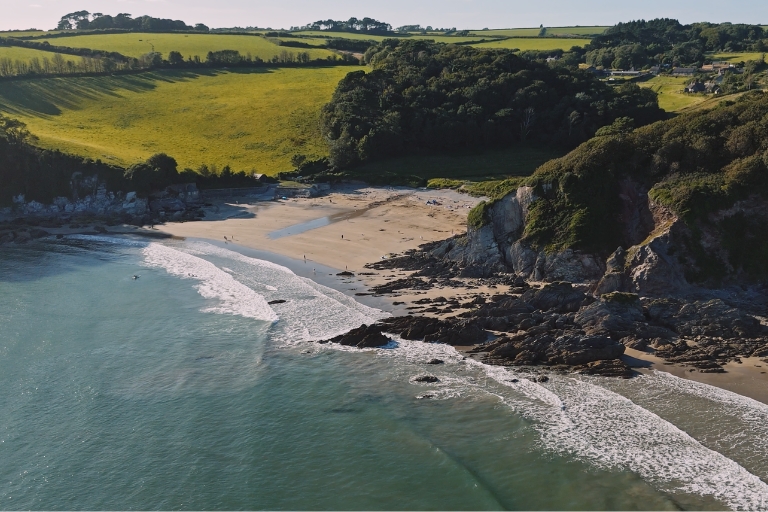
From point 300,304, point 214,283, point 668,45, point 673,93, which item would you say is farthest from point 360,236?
point 668,45

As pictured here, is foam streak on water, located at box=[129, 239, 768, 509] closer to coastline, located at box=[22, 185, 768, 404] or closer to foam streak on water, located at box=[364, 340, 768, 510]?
foam streak on water, located at box=[364, 340, 768, 510]

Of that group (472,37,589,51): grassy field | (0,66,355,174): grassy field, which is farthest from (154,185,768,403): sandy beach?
(472,37,589,51): grassy field

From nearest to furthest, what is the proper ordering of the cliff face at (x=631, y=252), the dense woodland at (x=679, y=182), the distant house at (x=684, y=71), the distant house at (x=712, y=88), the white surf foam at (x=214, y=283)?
1. the cliff face at (x=631, y=252)
2. the dense woodland at (x=679, y=182)
3. the white surf foam at (x=214, y=283)
4. the distant house at (x=712, y=88)
5. the distant house at (x=684, y=71)

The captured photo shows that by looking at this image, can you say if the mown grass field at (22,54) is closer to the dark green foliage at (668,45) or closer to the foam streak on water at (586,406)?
the foam streak on water at (586,406)

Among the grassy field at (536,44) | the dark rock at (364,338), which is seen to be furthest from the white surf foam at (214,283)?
the grassy field at (536,44)

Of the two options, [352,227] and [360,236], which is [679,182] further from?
[352,227]

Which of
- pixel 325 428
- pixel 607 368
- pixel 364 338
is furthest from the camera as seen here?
pixel 364 338

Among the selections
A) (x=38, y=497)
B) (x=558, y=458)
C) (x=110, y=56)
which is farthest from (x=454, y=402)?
(x=110, y=56)
